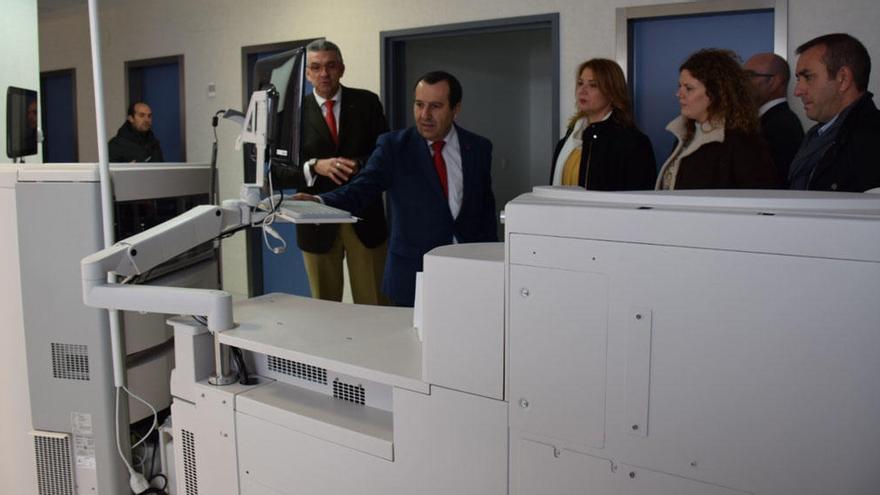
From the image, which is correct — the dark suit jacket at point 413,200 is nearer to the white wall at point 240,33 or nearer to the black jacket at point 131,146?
the white wall at point 240,33

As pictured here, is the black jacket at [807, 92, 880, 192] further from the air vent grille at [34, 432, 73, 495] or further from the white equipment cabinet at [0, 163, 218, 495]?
the air vent grille at [34, 432, 73, 495]

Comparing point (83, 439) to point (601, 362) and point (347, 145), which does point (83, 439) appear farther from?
point (347, 145)

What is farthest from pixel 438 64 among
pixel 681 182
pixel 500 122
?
pixel 681 182

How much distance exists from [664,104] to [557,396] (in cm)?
274

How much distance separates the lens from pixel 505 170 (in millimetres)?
6383

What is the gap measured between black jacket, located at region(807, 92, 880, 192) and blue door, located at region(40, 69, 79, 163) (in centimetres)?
634

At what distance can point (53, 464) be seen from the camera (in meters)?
2.15

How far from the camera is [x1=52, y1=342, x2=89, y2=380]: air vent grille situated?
2.09m

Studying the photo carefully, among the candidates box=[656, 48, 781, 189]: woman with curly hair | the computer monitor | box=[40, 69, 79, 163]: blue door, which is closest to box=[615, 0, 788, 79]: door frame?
box=[656, 48, 781, 189]: woman with curly hair

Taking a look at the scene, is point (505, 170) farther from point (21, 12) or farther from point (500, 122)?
point (21, 12)

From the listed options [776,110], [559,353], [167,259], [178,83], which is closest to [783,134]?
[776,110]

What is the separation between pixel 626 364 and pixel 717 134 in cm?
137

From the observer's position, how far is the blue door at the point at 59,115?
6773 mm

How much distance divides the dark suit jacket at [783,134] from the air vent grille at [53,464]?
2.75 meters
